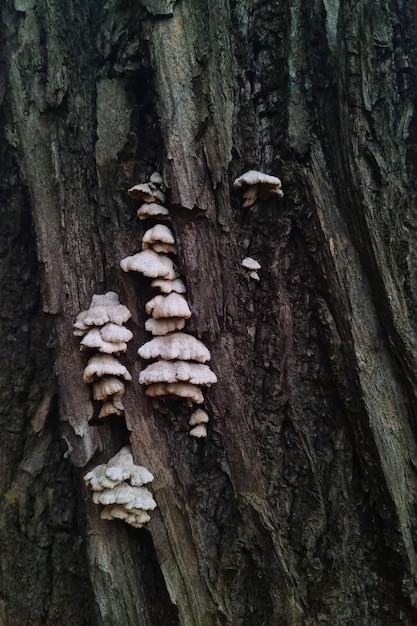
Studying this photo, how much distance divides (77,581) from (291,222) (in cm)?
292

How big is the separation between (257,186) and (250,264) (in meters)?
0.53

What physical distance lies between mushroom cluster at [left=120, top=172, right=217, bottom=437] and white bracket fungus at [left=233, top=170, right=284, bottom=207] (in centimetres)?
55

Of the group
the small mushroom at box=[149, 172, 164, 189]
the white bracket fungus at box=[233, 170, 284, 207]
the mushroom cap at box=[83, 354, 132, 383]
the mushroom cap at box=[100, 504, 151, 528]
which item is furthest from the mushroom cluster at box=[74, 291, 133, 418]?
the white bracket fungus at box=[233, 170, 284, 207]

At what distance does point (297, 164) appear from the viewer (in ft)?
9.52

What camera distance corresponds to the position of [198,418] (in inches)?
110

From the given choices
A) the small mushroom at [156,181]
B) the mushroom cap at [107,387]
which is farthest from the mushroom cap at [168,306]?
the small mushroom at [156,181]

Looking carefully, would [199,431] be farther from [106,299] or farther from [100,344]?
[106,299]

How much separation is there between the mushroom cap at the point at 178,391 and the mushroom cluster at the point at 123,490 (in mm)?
485

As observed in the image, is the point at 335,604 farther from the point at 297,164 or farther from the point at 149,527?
the point at 297,164

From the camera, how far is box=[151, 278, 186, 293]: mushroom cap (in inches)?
111

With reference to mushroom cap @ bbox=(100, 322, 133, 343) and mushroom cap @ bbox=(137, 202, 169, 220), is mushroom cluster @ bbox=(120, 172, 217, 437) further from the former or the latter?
mushroom cap @ bbox=(100, 322, 133, 343)

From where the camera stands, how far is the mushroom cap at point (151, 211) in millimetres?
2863

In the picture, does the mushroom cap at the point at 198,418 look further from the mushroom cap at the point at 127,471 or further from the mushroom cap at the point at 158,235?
the mushroom cap at the point at 158,235

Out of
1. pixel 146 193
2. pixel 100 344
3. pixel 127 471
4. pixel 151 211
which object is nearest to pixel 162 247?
pixel 151 211
